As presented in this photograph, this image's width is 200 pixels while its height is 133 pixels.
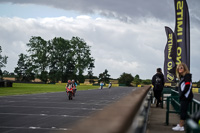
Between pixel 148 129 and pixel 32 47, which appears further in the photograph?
pixel 32 47

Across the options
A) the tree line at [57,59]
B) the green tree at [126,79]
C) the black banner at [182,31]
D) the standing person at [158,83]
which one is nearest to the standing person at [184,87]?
the standing person at [158,83]

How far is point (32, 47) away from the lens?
102m

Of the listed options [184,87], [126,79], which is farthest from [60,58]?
[184,87]

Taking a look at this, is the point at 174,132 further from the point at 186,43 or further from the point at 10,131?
the point at 186,43

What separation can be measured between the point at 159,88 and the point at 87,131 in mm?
13593

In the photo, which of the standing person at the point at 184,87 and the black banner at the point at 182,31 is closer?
the standing person at the point at 184,87

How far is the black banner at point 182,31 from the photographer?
20.1m

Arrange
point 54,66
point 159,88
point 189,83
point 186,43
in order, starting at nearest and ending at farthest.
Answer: point 189,83 → point 159,88 → point 186,43 → point 54,66

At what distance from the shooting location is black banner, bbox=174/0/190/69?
20.1m

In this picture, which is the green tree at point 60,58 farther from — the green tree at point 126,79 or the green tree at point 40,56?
the green tree at point 126,79

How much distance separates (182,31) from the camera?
804 inches

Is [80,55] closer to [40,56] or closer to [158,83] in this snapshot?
[40,56]

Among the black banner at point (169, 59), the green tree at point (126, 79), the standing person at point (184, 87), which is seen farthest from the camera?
the green tree at point (126, 79)

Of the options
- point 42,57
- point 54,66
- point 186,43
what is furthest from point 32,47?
point 186,43
